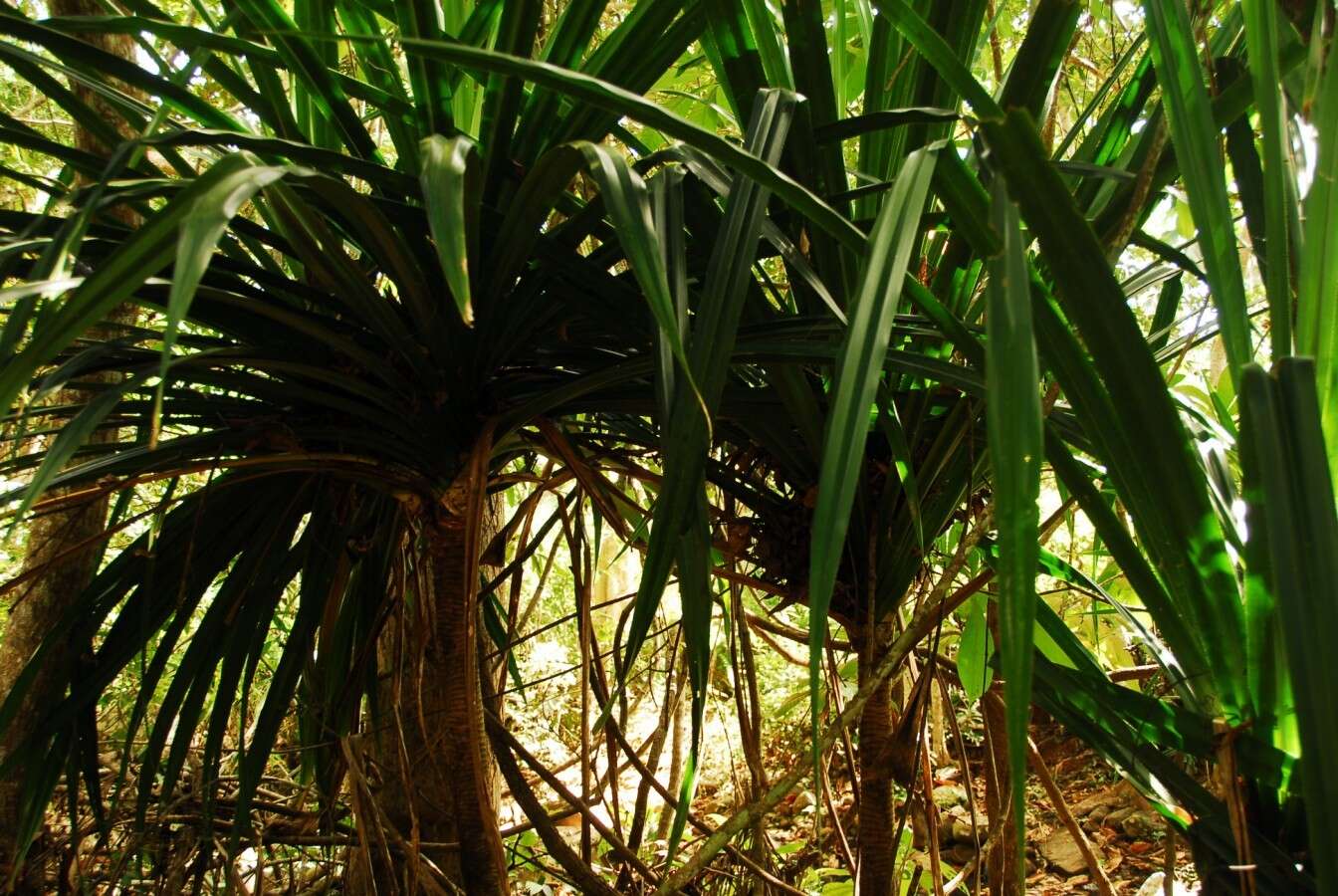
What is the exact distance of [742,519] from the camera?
1115mm

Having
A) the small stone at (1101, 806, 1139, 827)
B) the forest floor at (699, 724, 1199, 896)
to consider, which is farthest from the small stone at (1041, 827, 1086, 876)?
the small stone at (1101, 806, 1139, 827)

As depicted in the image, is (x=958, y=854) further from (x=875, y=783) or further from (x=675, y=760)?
(x=875, y=783)

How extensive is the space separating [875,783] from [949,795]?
202 centimetres

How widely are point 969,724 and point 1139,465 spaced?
314cm

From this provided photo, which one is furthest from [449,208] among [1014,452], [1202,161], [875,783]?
[875,783]

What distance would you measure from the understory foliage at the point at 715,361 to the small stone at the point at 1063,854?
4.35ft

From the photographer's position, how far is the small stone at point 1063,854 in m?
2.39

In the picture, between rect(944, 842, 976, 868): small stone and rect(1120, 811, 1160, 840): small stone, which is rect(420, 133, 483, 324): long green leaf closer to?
rect(944, 842, 976, 868): small stone

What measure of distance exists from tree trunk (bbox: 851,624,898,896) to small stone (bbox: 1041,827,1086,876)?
1626 mm

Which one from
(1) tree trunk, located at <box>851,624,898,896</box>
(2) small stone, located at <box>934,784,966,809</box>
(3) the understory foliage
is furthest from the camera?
(2) small stone, located at <box>934,784,966,809</box>

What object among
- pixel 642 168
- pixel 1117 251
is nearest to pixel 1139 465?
pixel 1117 251

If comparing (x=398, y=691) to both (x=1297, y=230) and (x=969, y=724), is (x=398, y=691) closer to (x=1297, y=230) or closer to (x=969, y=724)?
(x=1297, y=230)

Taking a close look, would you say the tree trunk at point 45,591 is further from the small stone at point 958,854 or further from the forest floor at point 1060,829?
the small stone at point 958,854

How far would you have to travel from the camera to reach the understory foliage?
0.51 metres
